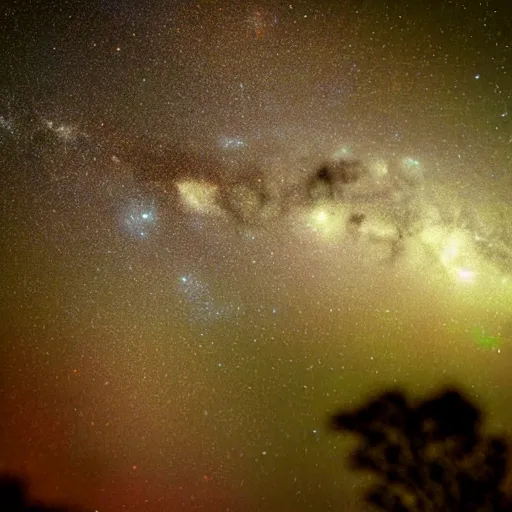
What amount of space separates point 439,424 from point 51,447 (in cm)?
328

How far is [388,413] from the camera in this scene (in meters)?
3.95

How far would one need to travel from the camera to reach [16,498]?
3480mm

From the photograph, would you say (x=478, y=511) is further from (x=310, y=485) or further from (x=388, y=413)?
(x=310, y=485)

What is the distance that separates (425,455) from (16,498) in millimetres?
3364

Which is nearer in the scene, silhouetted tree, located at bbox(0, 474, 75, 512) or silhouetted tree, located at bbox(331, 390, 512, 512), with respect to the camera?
silhouetted tree, located at bbox(0, 474, 75, 512)

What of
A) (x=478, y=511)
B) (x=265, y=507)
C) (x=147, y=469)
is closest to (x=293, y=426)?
(x=265, y=507)

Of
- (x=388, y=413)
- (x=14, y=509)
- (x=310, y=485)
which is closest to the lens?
(x=14, y=509)

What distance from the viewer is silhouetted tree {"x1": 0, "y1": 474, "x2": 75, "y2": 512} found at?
344 cm

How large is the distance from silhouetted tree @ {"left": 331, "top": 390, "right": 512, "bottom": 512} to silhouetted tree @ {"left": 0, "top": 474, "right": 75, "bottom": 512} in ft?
7.99

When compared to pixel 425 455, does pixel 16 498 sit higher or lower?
higher

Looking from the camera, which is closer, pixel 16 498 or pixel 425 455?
pixel 16 498

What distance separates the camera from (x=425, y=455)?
12.8ft

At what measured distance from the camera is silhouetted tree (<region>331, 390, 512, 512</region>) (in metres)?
3.75

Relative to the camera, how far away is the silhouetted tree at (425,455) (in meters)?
3.75
